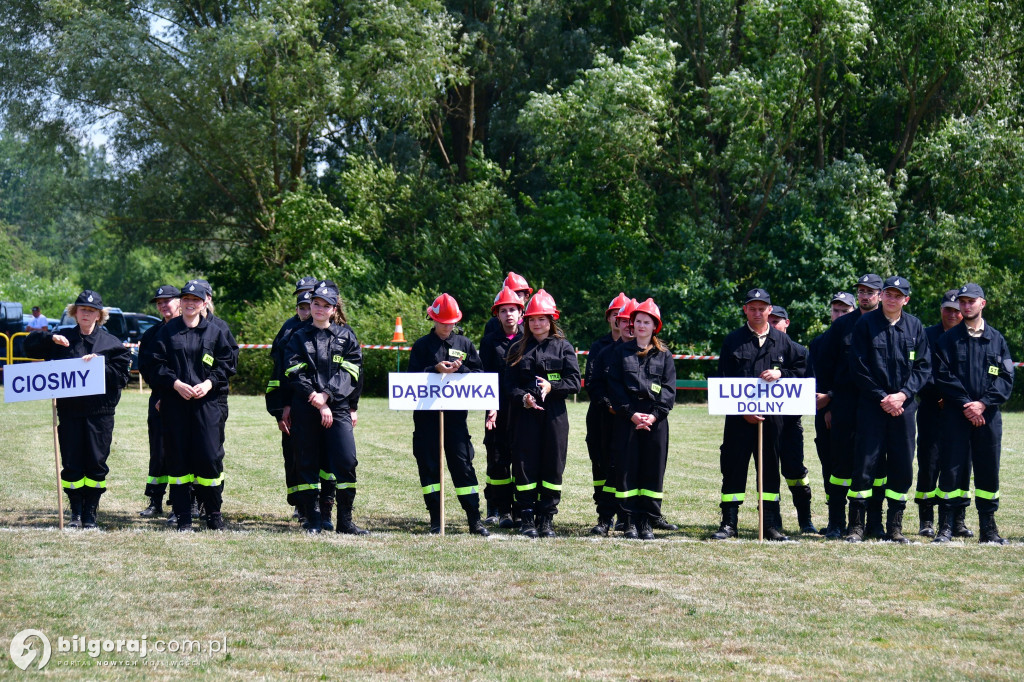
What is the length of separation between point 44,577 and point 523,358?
426 cm

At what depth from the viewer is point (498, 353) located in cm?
1077

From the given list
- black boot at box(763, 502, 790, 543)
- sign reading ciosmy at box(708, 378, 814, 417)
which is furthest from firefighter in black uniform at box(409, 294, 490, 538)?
black boot at box(763, 502, 790, 543)

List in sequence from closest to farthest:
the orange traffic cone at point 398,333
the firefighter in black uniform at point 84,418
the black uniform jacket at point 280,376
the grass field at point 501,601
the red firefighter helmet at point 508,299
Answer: the grass field at point 501,601, the firefighter in black uniform at point 84,418, the black uniform jacket at point 280,376, the red firefighter helmet at point 508,299, the orange traffic cone at point 398,333

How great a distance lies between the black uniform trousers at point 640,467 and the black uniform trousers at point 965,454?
8.02 feet

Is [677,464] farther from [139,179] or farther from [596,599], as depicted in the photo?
[139,179]

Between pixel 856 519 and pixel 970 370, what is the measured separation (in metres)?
1.62

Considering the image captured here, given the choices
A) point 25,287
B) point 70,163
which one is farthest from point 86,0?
point 25,287

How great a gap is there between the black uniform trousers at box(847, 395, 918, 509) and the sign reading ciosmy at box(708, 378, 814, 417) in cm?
52

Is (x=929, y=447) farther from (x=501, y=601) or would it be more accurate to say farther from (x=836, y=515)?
(x=501, y=601)

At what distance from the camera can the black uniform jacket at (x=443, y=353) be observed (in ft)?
33.4

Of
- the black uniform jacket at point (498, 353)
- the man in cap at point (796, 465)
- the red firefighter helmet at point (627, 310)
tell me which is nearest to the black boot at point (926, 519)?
the man in cap at point (796, 465)

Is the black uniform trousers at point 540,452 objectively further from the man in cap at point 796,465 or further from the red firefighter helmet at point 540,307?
the man in cap at point 796,465

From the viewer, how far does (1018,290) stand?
30766 millimetres

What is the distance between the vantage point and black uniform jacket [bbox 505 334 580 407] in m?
10.0
